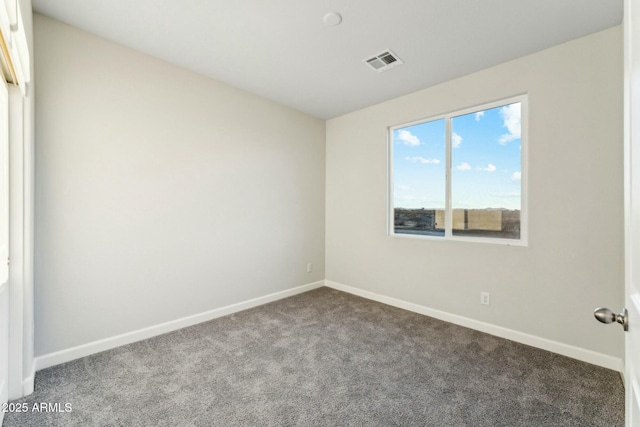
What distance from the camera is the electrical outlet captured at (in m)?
2.70

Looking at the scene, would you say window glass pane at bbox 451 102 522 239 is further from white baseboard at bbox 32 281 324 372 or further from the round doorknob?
white baseboard at bbox 32 281 324 372

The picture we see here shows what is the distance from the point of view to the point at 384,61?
259cm

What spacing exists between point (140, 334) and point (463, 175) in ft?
11.6

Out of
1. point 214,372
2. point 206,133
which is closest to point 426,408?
point 214,372

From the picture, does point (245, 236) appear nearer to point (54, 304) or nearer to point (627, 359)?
point (54, 304)

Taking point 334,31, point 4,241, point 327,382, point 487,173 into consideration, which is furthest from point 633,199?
point 4,241

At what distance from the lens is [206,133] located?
2.95 m

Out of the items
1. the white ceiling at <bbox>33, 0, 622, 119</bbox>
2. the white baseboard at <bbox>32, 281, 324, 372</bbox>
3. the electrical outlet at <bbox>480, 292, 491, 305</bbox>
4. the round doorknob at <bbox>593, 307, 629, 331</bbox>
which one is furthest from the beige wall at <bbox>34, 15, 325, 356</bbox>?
the round doorknob at <bbox>593, 307, 629, 331</bbox>

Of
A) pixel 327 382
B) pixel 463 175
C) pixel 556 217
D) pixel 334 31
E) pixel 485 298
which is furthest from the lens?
pixel 463 175

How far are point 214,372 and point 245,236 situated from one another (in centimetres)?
156

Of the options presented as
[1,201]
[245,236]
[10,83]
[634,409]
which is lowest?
[634,409]

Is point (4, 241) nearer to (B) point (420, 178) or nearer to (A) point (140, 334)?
(A) point (140, 334)

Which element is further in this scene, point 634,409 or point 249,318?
point 249,318

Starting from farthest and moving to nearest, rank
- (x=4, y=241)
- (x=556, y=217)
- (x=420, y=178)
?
(x=420, y=178)
(x=556, y=217)
(x=4, y=241)
